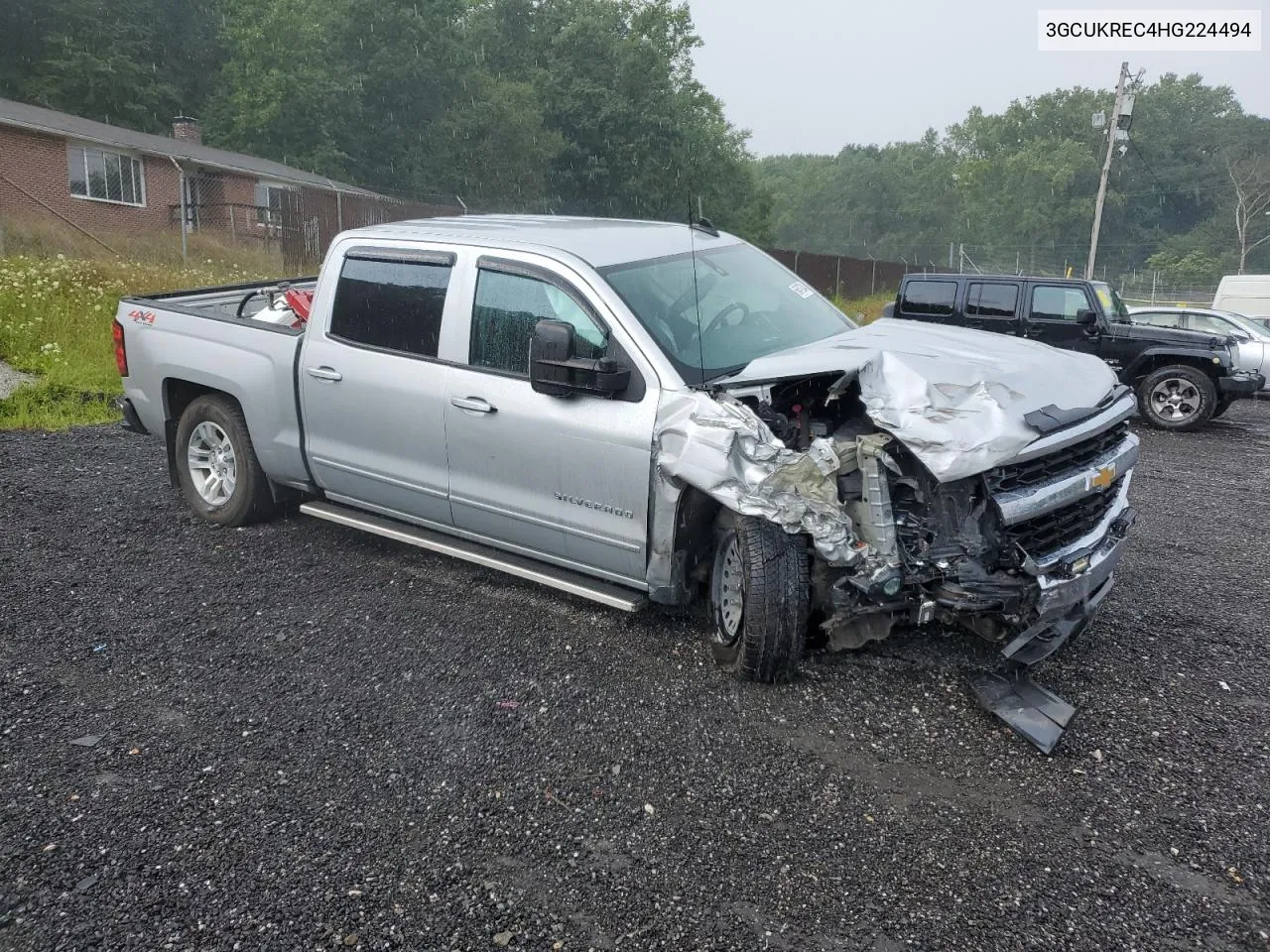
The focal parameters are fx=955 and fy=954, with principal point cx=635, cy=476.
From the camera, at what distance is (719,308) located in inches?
181

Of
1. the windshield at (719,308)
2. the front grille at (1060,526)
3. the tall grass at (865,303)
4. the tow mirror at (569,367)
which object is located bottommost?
the tall grass at (865,303)

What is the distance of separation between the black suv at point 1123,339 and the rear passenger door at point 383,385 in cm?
810

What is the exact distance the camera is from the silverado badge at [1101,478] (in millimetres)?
3805

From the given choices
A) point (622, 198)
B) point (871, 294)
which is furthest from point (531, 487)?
point (622, 198)

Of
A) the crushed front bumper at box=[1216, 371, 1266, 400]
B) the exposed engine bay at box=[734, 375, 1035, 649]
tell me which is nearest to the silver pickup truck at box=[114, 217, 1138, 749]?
the exposed engine bay at box=[734, 375, 1035, 649]

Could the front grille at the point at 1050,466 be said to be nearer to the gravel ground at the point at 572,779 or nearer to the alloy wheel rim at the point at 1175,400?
the gravel ground at the point at 572,779

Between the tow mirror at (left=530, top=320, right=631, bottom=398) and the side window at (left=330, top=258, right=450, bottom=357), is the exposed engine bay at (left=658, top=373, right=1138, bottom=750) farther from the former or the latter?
the side window at (left=330, top=258, right=450, bottom=357)

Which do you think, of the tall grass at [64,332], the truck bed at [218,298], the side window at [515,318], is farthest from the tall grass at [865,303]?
the side window at [515,318]

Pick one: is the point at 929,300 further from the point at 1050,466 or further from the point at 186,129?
the point at 186,129

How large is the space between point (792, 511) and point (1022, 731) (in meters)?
1.19

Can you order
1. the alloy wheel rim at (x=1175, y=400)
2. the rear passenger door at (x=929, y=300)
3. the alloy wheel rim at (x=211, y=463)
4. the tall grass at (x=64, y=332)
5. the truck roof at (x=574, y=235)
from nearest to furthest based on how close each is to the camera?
the truck roof at (x=574, y=235) < the alloy wheel rim at (x=211, y=463) < the tall grass at (x=64, y=332) < the alloy wheel rim at (x=1175, y=400) < the rear passenger door at (x=929, y=300)

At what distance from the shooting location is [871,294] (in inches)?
1319

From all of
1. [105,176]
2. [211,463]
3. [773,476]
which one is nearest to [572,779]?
[773,476]

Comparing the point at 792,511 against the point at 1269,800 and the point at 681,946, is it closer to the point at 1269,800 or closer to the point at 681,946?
the point at 681,946
